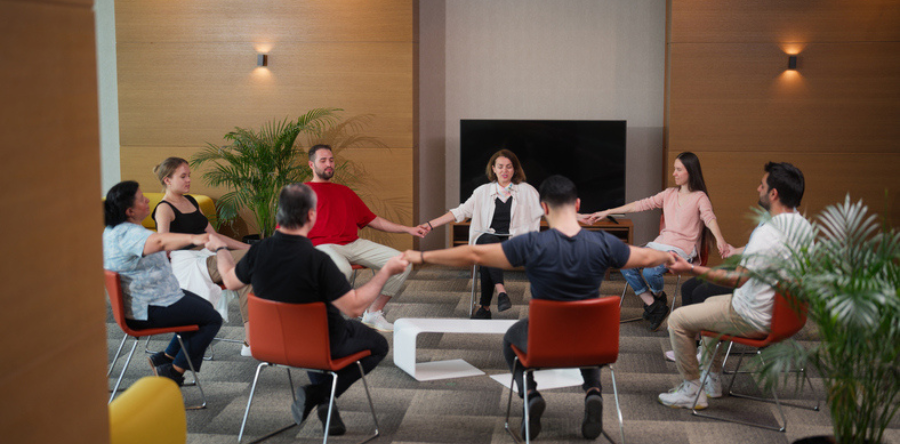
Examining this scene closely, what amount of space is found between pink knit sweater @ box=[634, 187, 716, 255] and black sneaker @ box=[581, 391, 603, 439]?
2.14 m

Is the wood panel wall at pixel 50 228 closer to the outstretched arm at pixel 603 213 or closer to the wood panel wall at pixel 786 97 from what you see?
the outstretched arm at pixel 603 213

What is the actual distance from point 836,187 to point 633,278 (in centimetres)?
294

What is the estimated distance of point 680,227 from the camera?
5.47m

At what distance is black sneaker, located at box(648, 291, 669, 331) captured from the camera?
551 cm

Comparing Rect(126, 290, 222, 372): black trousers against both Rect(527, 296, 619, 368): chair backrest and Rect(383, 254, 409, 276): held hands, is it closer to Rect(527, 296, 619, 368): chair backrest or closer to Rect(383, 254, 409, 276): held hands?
Rect(383, 254, 409, 276): held hands

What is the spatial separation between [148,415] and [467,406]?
6.39 feet

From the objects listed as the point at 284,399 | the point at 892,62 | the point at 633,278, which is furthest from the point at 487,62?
the point at 284,399

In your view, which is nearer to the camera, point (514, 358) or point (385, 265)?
point (385, 265)

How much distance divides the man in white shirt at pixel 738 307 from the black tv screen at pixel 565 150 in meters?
3.30

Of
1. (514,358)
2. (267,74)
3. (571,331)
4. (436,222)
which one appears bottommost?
(514,358)

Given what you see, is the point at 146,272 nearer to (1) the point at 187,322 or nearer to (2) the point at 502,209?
(1) the point at 187,322

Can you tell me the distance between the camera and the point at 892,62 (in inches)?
279

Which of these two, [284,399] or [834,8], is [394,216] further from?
[834,8]

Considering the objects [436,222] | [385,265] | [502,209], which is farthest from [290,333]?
[502,209]
